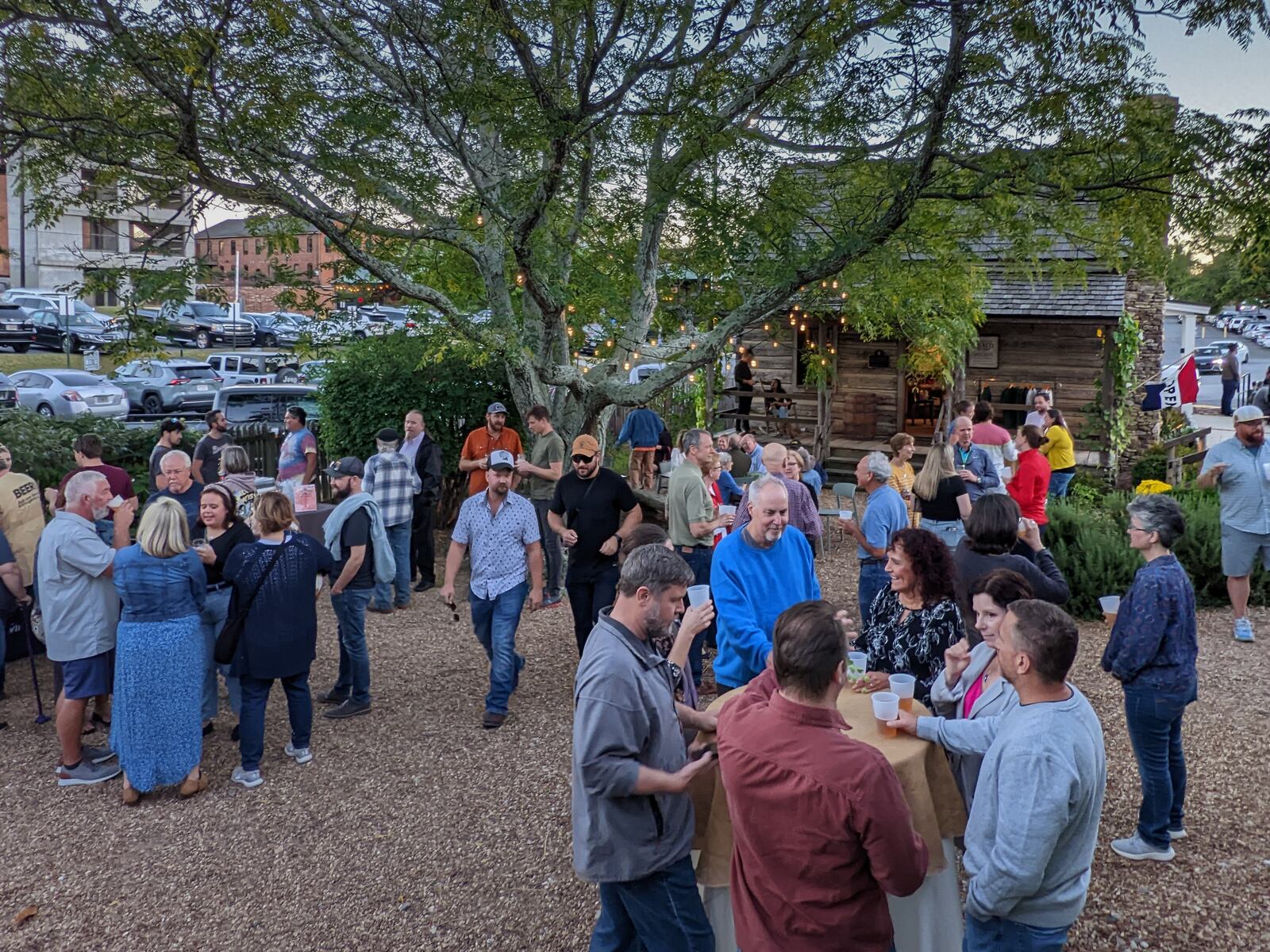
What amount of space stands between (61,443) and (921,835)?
10.9 meters

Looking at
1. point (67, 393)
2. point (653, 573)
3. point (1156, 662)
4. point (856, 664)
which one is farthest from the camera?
point (67, 393)

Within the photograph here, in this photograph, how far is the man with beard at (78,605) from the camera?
5672 millimetres

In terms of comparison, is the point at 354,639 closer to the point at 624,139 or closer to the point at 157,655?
the point at 157,655

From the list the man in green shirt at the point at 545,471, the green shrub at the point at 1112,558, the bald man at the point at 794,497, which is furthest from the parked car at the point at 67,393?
the green shrub at the point at 1112,558

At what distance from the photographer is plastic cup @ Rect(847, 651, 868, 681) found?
12.7 ft

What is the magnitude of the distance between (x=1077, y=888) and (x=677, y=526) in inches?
186

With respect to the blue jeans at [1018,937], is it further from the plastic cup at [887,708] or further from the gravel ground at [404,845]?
the gravel ground at [404,845]

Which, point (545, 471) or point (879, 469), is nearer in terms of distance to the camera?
point (879, 469)

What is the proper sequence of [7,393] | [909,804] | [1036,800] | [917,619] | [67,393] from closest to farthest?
1. [1036,800]
2. [909,804]
3. [917,619]
4. [7,393]
5. [67,393]

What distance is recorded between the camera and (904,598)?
421 cm

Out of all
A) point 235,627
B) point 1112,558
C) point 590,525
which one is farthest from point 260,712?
point 1112,558

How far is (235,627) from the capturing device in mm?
5543

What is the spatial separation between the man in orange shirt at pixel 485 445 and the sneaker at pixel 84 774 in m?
4.54

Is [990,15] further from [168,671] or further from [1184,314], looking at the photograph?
[1184,314]
